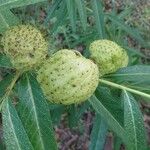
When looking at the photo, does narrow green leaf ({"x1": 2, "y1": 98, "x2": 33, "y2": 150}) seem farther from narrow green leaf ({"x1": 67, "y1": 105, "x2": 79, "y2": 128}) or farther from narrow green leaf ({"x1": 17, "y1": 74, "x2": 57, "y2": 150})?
narrow green leaf ({"x1": 67, "y1": 105, "x2": 79, "y2": 128})

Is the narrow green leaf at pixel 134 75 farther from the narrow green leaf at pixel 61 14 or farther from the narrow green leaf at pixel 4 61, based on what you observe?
the narrow green leaf at pixel 61 14

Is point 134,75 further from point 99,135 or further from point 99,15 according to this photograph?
point 99,15

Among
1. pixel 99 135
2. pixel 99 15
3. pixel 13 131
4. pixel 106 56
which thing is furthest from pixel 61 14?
pixel 13 131

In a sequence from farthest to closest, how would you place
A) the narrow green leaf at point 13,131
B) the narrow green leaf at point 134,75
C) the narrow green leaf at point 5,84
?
the narrow green leaf at point 134,75 → the narrow green leaf at point 5,84 → the narrow green leaf at point 13,131

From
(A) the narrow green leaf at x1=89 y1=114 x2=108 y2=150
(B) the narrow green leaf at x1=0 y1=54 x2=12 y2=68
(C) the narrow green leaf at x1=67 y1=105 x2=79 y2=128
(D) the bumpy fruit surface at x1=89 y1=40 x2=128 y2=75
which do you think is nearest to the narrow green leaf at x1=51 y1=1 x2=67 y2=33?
(C) the narrow green leaf at x1=67 y1=105 x2=79 y2=128

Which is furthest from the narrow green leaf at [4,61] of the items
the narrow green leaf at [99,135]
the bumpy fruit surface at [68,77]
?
the narrow green leaf at [99,135]
